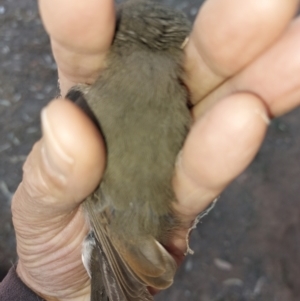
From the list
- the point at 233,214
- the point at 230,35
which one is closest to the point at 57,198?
the point at 230,35

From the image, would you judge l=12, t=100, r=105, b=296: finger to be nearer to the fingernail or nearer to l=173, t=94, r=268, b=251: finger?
the fingernail

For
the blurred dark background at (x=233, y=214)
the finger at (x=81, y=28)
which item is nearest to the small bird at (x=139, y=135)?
the finger at (x=81, y=28)

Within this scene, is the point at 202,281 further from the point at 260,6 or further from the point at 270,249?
the point at 260,6

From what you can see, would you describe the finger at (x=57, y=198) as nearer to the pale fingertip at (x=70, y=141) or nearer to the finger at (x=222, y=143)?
the pale fingertip at (x=70, y=141)

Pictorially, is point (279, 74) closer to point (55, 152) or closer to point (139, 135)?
point (139, 135)

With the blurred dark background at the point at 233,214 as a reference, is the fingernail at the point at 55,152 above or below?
above

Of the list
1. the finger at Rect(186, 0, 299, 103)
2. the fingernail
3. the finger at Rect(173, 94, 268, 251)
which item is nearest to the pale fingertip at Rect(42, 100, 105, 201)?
the fingernail
